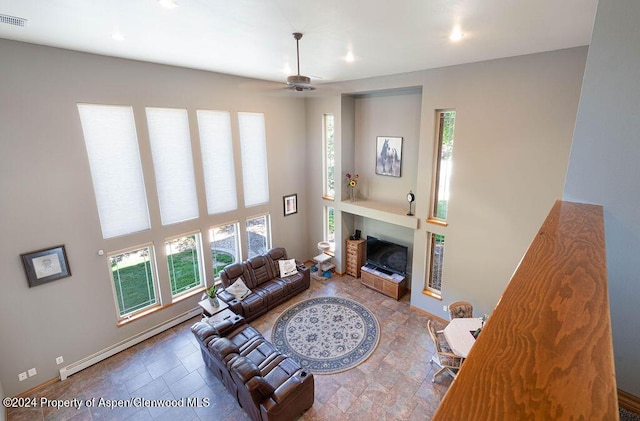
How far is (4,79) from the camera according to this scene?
423 cm

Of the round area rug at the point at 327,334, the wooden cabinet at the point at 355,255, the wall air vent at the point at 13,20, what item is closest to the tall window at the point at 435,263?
the round area rug at the point at 327,334

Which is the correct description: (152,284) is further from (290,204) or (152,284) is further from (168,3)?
(168,3)

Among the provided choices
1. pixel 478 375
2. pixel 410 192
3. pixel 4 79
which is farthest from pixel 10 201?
pixel 410 192

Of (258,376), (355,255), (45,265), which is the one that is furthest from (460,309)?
(45,265)

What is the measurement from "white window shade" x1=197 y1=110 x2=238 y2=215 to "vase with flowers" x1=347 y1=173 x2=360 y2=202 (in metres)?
3.07

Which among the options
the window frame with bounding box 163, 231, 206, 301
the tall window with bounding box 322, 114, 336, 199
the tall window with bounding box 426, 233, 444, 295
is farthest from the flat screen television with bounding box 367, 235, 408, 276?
the window frame with bounding box 163, 231, 206, 301

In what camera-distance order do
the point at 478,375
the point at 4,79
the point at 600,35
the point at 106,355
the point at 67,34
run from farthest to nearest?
1. the point at 106,355
2. the point at 4,79
3. the point at 67,34
4. the point at 600,35
5. the point at 478,375

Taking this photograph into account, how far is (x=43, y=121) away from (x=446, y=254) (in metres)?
7.51

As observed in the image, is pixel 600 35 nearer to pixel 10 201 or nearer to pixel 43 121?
pixel 43 121

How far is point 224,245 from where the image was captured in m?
7.52

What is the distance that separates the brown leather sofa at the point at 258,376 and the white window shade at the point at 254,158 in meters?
3.46

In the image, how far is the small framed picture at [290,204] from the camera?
28.1 feet

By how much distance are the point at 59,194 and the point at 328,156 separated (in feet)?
19.5

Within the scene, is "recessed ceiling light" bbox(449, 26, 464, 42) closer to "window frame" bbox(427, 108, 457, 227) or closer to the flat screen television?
"window frame" bbox(427, 108, 457, 227)
